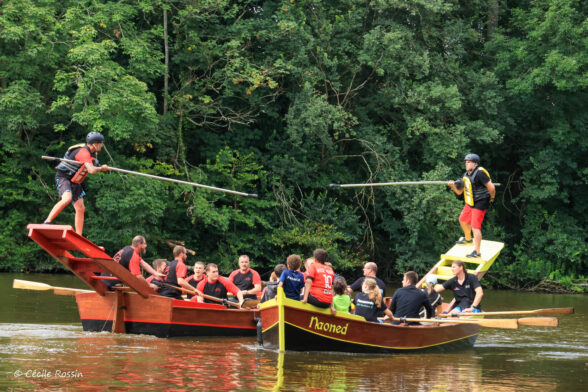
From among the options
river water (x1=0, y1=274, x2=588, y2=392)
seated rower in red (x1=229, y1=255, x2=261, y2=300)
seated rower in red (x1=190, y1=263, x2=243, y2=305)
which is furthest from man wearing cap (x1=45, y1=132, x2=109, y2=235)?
seated rower in red (x1=229, y1=255, x2=261, y2=300)

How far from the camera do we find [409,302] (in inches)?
531

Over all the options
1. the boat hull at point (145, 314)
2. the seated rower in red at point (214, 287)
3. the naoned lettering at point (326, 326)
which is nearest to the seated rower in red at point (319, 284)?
the naoned lettering at point (326, 326)

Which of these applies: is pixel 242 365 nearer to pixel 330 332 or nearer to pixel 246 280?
pixel 330 332

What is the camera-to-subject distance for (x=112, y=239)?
969 inches

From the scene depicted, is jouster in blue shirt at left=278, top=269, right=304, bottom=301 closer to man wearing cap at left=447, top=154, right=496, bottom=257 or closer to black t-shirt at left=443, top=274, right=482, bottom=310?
black t-shirt at left=443, top=274, right=482, bottom=310

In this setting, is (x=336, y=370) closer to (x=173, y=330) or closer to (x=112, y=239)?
(x=173, y=330)

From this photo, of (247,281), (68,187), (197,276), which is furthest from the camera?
(247,281)

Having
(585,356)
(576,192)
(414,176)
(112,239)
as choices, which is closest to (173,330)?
(585,356)

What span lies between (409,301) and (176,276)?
4054mm

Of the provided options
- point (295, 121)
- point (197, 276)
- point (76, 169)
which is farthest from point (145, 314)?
point (295, 121)

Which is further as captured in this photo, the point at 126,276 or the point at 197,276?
the point at 197,276

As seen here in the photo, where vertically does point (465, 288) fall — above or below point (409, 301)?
above

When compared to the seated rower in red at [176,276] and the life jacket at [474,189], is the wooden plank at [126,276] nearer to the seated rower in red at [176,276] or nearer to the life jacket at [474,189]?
the seated rower in red at [176,276]

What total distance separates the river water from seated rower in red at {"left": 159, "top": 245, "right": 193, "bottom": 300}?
1.01 m
